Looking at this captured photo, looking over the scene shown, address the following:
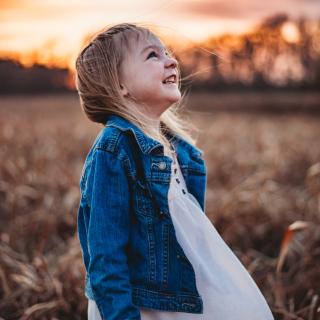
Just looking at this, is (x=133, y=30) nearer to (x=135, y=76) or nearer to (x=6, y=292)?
(x=135, y=76)

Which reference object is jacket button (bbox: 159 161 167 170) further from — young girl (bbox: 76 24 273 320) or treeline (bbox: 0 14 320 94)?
treeline (bbox: 0 14 320 94)

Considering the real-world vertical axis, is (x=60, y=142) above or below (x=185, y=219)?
below

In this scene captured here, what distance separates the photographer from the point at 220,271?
1617 mm

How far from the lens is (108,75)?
1645 mm

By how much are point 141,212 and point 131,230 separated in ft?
0.21

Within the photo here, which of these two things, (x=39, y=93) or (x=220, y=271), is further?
(x=39, y=93)

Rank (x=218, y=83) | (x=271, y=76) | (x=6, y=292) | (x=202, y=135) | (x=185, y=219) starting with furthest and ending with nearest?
(x=218, y=83), (x=271, y=76), (x=202, y=135), (x=6, y=292), (x=185, y=219)

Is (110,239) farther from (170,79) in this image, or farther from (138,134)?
(170,79)

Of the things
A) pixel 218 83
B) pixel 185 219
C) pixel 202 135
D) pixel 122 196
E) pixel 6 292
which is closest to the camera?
pixel 122 196

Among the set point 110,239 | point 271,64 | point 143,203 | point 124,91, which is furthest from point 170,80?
point 271,64

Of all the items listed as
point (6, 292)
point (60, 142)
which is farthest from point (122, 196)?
point (60, 142)

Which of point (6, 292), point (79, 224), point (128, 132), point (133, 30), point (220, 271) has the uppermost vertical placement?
point (133, 30)

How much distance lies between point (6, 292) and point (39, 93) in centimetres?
2097

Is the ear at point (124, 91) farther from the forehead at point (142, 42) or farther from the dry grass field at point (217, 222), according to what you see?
the dry grass field at point (217, 222)
